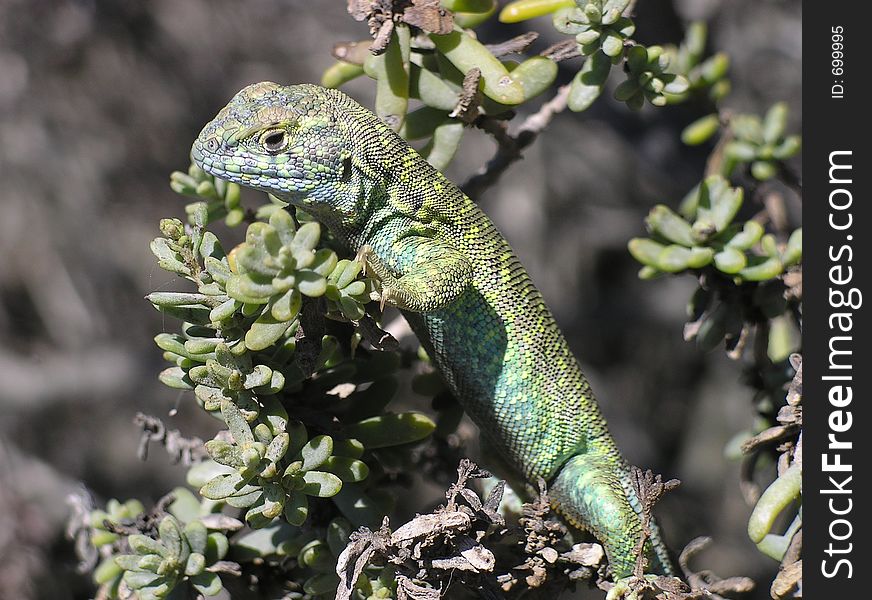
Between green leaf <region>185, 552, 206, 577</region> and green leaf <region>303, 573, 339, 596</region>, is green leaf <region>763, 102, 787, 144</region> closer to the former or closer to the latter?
green leaf <region>303, 573, 339, 596</region>

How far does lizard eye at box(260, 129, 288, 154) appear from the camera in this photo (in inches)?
78.6

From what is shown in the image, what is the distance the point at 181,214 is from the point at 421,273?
8.05ft

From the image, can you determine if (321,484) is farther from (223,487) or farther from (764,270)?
(764,270)

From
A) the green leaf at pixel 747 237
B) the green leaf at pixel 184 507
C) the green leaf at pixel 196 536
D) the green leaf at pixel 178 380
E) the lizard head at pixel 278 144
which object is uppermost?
the lizard head at pixel 278 144

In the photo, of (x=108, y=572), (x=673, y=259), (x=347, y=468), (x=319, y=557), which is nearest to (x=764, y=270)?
(x=673, y=259)

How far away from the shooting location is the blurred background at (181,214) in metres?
3.73

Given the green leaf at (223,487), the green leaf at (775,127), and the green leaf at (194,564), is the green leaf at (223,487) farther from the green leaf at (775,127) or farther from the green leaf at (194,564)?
the green leaf at (775,127)

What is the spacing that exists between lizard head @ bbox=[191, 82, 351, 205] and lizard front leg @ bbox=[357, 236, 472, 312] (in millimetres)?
217

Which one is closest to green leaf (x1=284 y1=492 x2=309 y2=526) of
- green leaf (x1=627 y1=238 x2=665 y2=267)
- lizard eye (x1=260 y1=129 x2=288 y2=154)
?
lizard eye (x1=260 y1=129 x2=288 y2=154)

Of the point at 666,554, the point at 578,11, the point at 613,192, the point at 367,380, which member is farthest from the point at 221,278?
the point at 613,192

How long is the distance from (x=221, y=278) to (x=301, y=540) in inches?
25.8

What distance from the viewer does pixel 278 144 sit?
2016 mm

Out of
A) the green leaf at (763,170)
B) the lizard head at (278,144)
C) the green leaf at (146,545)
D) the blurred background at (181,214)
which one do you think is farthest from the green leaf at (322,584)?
the green leaf at (763,170)

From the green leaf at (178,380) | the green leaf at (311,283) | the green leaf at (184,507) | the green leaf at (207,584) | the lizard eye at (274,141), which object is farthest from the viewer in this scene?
the green leaf at (184,507)
